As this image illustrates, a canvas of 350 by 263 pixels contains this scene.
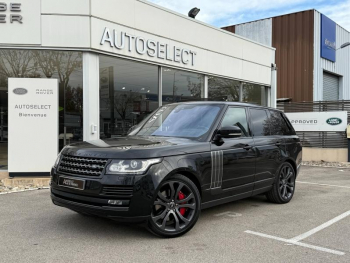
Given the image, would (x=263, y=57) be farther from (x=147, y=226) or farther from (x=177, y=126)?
(x=147, y=226)

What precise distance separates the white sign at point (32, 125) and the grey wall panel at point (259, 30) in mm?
19432

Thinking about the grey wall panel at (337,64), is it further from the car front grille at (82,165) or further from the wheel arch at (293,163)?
the car front grille at (82,165)

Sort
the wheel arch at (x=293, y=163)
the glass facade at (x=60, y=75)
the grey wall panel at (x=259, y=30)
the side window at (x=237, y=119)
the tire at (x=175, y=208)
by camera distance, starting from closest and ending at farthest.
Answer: the tire at (x=175, y=208), the side window at (x=237, y=119), the wheel arch at (x=293, y=163), the glass facade at (x=60, y=75), the grey wall panel at (x=259, y=30)

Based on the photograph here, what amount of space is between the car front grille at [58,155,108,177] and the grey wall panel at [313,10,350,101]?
20810 millimetres

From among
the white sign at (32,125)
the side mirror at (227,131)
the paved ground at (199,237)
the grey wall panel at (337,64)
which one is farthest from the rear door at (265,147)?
the grey wall panel at (337,64)

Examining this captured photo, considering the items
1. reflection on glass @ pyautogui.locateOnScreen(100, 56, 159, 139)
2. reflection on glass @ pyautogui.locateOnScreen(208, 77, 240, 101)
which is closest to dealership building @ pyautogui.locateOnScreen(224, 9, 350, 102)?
reflection on glass @ pyautogui.locateOnScreen(208, 77, 240, 101)

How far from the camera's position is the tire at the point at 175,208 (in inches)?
163

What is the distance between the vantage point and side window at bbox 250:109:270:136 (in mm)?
5766

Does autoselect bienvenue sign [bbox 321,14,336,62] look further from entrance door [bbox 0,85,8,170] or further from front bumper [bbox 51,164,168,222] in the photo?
front bumper [bbox 51,164,168,222]

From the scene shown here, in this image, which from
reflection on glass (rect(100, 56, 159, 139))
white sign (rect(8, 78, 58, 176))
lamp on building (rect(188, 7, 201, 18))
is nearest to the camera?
white sign (rect(8, 78, 58, 176))

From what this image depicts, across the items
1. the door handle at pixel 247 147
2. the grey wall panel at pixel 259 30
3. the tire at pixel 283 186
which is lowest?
the tire at pixel 283 186

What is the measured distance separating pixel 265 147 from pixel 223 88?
8.57 metres

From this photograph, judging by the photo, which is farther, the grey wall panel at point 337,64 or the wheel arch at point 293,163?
the grey wall panel at point 337,64

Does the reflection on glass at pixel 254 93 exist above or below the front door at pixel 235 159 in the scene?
above
